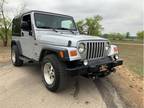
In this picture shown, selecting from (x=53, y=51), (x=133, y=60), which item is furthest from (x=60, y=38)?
(x=133, y=60)

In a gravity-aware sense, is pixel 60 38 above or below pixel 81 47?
above

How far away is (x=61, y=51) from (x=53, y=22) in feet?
6.87

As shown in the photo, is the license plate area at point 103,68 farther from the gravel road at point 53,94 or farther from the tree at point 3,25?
the tree at point 3,25

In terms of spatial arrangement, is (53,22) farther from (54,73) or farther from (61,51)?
→ (54,73)

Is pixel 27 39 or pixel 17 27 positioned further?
pixel 17 27

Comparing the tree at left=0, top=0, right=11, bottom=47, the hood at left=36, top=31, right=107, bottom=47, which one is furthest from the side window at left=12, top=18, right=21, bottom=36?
the tree at left=0, top=0, right=11, bottom=47

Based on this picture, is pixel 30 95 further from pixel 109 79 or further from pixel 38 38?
pixel 109 79

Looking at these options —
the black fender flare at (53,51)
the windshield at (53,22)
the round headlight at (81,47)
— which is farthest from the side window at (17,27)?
the round headlight at (81,47)

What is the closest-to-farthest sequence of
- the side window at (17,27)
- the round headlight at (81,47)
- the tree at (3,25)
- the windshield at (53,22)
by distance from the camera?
the round headlight at (81,47) < the windshield at (53,22) < the side window at (17,27) < the tree at (3,25)

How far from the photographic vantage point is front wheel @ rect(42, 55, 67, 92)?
3979 mm

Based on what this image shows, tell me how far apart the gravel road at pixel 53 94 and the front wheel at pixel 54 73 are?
0.22m

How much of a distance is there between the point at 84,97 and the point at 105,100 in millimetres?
506

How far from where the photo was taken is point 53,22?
5.77m

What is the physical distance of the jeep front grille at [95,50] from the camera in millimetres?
4279
